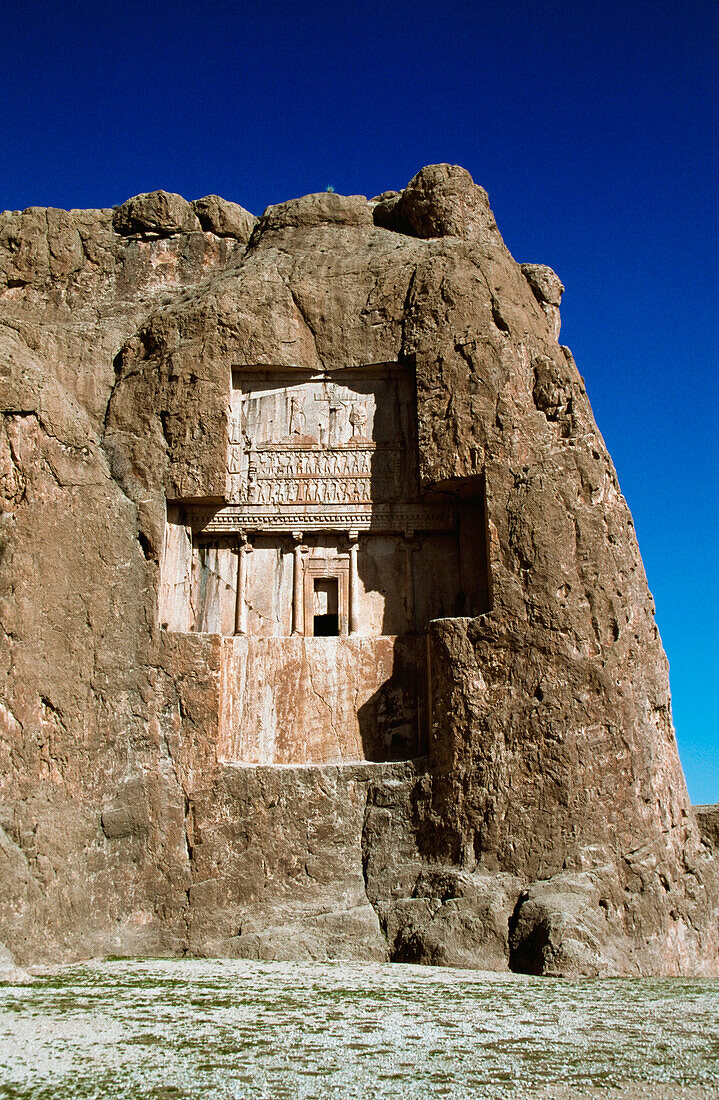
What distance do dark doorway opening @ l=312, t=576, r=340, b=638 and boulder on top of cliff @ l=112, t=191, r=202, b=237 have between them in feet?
25.6

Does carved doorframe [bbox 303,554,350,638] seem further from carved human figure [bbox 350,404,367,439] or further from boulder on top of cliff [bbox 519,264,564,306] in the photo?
boulder on top of cliff [bbox 519,264,564,306]

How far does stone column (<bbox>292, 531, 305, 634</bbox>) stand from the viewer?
16.0 m

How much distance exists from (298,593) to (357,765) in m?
3.22

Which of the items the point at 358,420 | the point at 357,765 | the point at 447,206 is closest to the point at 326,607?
the point at 357,765

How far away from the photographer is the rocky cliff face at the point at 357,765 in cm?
1314

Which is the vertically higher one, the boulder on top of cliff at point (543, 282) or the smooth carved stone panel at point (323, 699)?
the boulder on top of cliff at point (543, 282)

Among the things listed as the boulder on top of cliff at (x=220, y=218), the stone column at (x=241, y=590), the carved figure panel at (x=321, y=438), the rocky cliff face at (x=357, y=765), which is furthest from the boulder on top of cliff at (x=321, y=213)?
the stone column at (x=241, y=590)

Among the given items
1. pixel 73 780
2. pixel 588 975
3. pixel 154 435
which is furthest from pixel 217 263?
pixel 588 975

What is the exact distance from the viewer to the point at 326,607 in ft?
53.9

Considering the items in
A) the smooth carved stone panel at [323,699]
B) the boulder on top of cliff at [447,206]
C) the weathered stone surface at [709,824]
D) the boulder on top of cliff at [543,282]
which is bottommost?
the weathered stone surface at [709,824]

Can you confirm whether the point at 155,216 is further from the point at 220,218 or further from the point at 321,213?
the point at 321,213

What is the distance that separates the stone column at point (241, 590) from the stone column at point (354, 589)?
5.70 feet

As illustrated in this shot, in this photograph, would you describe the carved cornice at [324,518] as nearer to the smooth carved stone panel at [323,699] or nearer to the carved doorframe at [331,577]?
the carved doorframe at [331,577]

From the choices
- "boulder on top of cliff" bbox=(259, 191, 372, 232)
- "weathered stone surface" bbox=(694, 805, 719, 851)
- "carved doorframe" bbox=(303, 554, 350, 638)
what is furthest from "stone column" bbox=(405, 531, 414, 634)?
"boulder on top of cliff" bbox=(259, 191, 372, 232)
